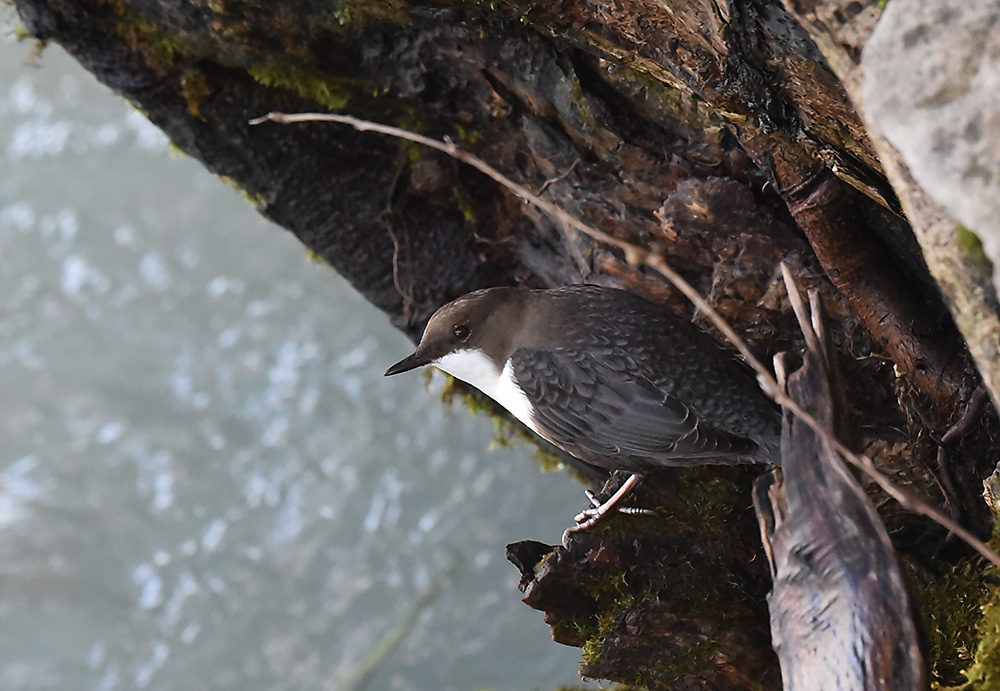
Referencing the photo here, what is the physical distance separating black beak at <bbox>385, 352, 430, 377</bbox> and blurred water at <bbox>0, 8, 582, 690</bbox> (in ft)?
11.8

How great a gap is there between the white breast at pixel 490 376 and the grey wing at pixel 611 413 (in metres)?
0.04

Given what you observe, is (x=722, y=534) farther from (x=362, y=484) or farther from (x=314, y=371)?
(x=314, y=371)

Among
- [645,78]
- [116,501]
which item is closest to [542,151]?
[645,78]

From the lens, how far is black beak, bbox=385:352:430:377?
2.25m

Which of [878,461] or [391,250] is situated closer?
[878,461]

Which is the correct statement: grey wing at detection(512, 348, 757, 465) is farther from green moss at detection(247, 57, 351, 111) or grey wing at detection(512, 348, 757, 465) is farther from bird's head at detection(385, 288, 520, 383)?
green moss at detection(247, 57, 351, 111)

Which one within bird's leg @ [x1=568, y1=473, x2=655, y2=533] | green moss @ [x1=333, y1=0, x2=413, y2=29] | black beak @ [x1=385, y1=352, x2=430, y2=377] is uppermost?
green moss @ [x1=333, y1=0, x2=413, y2=29]

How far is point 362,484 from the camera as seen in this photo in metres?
6.66

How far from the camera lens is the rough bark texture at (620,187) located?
177 cm

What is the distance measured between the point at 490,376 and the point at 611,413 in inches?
16.2

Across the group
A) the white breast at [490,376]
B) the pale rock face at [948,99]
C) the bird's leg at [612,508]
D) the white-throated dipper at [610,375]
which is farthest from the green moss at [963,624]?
the white breast at [490,376]

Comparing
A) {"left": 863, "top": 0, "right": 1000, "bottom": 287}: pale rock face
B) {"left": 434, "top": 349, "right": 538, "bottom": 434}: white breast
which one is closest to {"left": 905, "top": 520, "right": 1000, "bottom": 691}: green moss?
{"left": 863, "top": 0, "right": 1000, "bottom": 287}: pale rock face

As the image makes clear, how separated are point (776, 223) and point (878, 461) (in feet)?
1.95

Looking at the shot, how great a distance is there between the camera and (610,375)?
7.04 feet
